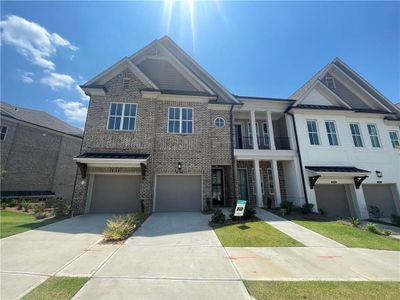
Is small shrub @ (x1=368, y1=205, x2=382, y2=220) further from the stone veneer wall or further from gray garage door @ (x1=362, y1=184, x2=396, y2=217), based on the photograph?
the stone veneer wall

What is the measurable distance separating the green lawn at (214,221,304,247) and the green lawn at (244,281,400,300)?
2383mm

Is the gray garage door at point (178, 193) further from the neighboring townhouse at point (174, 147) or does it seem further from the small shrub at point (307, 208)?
the small shrub at point (307, 208)

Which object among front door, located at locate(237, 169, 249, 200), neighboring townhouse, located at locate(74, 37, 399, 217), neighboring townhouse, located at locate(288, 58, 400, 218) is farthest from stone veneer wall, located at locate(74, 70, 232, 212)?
neighboring townhouse, located at locate(288, 58, 400, 218)

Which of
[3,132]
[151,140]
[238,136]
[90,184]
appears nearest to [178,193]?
[151,140]

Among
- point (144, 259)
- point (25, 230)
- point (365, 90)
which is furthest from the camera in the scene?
point (365, 90)

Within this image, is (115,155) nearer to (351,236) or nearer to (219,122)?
(219,122)

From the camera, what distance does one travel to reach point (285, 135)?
14953mm

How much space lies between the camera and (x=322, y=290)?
3.68 metres

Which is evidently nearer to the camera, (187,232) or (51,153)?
(187,232)

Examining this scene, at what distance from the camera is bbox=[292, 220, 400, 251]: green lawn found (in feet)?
22.4

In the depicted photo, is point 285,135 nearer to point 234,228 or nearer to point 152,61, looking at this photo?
point 234,228

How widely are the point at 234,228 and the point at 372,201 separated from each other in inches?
514

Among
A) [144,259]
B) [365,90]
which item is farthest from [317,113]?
[144,259]

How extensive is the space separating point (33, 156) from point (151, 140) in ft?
50.3
